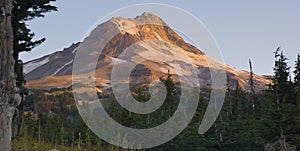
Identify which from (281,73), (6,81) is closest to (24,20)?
(6,81)

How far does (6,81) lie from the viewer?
778 cm

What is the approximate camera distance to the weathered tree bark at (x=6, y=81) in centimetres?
774

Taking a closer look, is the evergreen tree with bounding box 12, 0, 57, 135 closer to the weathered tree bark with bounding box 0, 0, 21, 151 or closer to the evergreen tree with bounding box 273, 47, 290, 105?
the weathered tree bark with bounding box 0, 0, 21, 151

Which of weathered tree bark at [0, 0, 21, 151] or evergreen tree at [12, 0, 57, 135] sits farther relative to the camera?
evergreen tree at [12, 0, 57, 135]

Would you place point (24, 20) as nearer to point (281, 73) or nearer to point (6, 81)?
point (6, 81)

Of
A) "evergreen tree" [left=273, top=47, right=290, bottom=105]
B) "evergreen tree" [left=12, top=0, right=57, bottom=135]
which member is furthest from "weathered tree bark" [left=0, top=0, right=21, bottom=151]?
"evergreen tree" [left=273, top=47, right=290, bottom=105]

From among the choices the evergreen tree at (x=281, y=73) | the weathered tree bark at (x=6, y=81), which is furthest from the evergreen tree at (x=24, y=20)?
the evergreen tree at (x=281, y=73)

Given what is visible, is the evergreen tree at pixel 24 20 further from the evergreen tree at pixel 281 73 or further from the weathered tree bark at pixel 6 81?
the evergreen tree at pixel 281 73

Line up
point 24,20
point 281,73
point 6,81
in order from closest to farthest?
point 6,81
point 24,20
point 281,73

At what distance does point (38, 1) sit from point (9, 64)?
5036 millimetres

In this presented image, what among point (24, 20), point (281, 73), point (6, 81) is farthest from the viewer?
point (281, 73)

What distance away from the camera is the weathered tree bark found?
25.4ft

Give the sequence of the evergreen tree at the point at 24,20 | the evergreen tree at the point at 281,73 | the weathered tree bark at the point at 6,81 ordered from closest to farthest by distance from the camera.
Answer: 1. the weathered tree bark at the point at 6,81
2. the evergreen tree at the point at 24,20
3. the evergreen tree at the point at 281,73

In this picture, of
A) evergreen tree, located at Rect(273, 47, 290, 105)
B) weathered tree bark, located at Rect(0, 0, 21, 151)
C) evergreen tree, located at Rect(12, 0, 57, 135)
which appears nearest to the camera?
weathered tree bark, located at Rect(0, 0, 21, 151)
